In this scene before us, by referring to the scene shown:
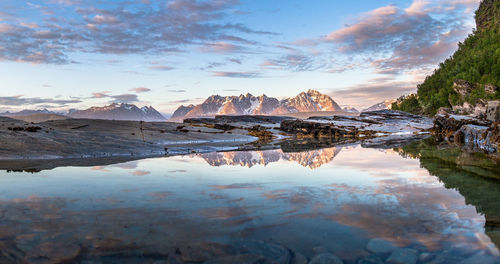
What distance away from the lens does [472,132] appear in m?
22.8

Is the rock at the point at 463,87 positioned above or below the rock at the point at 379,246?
above

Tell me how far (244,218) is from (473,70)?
9494 cm

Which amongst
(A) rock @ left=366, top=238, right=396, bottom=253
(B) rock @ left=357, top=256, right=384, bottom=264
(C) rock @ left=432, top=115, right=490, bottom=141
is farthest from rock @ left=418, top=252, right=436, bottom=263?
(C) rock @ left=432, top=115, right=490, bottom=141

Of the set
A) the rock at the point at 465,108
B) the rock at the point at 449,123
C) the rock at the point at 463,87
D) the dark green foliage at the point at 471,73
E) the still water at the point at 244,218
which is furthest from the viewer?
the rock at the point at 463,87

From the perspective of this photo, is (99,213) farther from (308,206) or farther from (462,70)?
(462,70)

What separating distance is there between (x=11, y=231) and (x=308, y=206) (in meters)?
4.29

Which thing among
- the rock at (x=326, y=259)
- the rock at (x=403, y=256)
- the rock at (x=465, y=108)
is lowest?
the rock at (x=403, y=256)

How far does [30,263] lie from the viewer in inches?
134

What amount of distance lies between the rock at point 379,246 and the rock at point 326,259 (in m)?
0.51

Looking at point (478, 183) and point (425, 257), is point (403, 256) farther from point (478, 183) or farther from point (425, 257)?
point (478, 183)

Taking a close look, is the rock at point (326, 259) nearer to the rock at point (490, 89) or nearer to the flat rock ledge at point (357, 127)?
the flat rock ledge at point (357, 127)

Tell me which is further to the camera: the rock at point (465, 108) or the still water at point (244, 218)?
the rock at point (465, 108)

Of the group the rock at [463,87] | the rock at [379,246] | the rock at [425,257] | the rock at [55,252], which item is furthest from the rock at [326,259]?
the rock at [463,87]

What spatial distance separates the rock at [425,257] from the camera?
342cm
